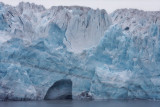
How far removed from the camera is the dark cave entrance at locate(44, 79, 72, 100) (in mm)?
19286

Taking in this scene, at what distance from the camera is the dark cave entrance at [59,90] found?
63.3 feet

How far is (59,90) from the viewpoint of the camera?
19.5 metres

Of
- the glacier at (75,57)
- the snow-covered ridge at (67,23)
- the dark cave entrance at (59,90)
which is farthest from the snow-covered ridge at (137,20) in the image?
the dark cave entrance at (59,90)

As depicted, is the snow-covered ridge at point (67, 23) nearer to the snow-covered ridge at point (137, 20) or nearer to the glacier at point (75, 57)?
the glacier at point (75, 57)

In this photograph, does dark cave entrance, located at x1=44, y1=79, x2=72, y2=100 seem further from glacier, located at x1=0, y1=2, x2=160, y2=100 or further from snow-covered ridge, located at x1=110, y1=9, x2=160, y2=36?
snow-covered ridge, located at x1=110, y1=9, x2=160, y2=36

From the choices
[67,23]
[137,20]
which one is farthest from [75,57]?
[137,20]

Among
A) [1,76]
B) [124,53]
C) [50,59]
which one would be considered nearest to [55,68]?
[50,59]

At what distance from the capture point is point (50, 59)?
1812 centimetres

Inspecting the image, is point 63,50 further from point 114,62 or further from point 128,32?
point 128,32

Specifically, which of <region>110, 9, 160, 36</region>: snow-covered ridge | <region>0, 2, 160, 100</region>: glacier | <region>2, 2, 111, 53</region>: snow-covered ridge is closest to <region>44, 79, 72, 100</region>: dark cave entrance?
<region>0, 2, 160, 100</region>: glacier

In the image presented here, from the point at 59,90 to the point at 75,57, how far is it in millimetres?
2392

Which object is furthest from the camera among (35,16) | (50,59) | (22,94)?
(35,16)

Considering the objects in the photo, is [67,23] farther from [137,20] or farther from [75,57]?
[137,20]

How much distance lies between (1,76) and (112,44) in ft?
22.8
